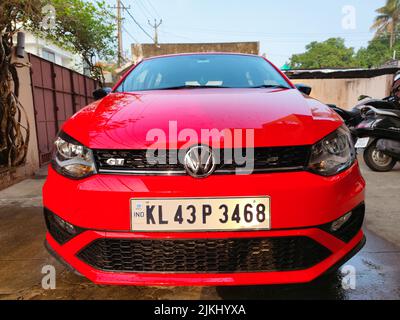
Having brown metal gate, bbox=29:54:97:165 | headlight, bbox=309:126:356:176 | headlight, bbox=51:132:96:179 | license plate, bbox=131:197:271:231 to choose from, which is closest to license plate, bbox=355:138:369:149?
headlight, bbox=309:126:356:176

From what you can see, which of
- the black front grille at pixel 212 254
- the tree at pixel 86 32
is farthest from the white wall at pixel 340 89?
the black front grille at pixel 212 254

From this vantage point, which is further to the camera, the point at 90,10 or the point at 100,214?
the point at 90,10

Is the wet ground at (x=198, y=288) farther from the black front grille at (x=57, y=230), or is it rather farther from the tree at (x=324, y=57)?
the tree at (x=324, y=57)

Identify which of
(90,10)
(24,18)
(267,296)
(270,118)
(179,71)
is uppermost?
(90,10)

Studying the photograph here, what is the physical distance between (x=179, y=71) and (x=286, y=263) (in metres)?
1.62

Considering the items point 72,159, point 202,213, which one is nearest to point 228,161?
point 202,213

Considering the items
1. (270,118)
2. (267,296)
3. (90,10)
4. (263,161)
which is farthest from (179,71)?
(90,10)

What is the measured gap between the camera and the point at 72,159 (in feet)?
4.95

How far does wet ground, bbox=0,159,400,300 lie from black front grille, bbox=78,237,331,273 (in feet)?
0.65

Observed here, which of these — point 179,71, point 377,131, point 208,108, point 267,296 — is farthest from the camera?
point 377,131

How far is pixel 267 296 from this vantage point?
1.82 metres

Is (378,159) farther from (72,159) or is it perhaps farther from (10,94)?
(10,94)

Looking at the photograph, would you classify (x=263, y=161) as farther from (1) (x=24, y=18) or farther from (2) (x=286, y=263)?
(1) (x=24, y=18)

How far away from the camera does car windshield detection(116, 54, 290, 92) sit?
2343 mm
